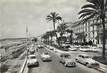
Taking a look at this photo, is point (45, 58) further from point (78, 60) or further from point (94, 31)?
point (94, 31)

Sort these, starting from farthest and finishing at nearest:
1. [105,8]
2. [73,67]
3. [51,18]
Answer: [51,18], [105,8], [73,67]

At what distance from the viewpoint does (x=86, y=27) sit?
13975 cm

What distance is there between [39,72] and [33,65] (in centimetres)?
588

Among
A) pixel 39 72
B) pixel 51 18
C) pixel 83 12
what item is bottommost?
pixel 39 72

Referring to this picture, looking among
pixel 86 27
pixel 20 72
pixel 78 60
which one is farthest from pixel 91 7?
pixel 86 27

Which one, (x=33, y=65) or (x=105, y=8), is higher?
(x=105, y=8)

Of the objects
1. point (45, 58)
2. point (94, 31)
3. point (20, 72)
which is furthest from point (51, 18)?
point (20, 72)

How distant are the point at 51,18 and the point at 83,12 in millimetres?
64557

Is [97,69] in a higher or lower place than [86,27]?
lower

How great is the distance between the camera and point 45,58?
41.0 metres

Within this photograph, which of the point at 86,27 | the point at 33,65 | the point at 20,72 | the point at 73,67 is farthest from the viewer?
the point at 86,27

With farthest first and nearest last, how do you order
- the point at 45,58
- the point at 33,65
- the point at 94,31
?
the point at 94,31, the point at 45,58, the point at 33,65

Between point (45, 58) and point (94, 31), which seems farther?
point (94, 31)

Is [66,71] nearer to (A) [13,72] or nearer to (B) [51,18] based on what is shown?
(A) [13,72]
